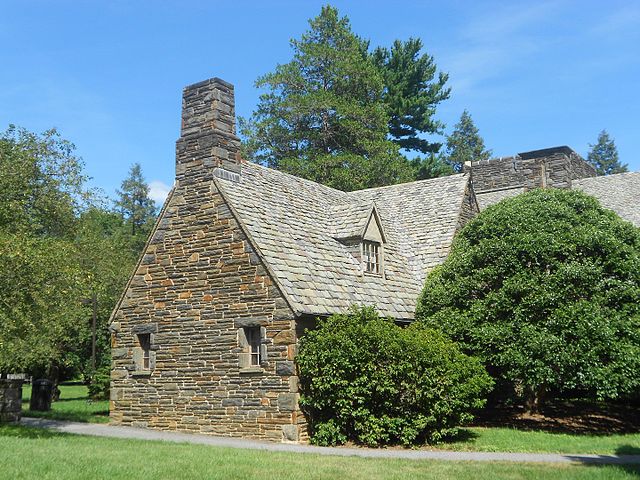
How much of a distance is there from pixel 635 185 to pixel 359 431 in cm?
2056

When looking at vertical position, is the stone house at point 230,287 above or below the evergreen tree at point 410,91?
below

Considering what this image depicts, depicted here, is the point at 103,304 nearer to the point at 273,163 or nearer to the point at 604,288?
the point at 273,163

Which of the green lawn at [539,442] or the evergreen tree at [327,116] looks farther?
the evergreen tree at [327,116]

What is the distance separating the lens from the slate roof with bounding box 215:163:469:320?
1720 cm

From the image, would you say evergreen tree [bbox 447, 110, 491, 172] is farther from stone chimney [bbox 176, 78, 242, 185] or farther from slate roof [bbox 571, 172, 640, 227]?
stone chimney [bbox 176, 78, 242, 185]

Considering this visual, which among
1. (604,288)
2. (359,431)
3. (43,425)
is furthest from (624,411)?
(43,425)

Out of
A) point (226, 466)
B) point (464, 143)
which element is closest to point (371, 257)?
point (226, 466)

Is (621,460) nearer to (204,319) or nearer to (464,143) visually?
(204,319)

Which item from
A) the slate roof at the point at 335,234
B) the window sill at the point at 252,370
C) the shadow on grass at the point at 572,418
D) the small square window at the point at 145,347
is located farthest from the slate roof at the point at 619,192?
the small square window at the point at 145,347

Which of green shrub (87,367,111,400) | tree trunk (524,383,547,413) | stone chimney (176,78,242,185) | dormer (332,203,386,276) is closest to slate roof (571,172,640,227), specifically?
tree trunk (524,383,547,413)

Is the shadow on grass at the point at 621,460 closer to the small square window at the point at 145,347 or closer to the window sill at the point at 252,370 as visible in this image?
the window sill at the point at 252,370

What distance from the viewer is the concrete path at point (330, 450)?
12.4 meters

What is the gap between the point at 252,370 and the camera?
16.3m

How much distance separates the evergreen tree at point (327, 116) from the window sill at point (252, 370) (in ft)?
78.1
